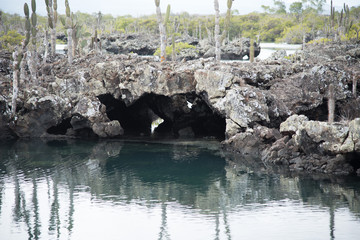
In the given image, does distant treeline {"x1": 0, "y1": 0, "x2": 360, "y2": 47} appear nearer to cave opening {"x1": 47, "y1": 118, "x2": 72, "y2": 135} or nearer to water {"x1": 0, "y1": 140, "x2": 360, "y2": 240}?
cave opening {"x1": 47, "y1": 118, "x2": 72, "y2": 135}

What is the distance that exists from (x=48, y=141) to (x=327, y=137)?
23265 mm

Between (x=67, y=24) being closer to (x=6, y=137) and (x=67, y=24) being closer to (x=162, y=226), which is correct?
(x=6, y=137)

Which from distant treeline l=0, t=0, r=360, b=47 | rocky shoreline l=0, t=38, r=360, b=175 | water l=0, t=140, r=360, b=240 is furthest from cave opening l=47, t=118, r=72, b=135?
→ distant treeline l=0, t=0, r=360, b=47

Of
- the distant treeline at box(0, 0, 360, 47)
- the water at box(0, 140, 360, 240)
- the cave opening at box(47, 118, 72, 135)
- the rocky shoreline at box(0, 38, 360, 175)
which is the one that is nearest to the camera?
→ the water at box(0, 140, 360, 240)

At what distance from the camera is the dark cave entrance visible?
41.5 meters

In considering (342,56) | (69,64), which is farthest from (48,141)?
(342,56)

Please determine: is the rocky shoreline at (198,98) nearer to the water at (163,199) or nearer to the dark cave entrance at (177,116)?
the dark cave entrance at (177,116)

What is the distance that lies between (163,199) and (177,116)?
1914cm

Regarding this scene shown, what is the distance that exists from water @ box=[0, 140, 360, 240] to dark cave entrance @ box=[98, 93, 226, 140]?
707cm

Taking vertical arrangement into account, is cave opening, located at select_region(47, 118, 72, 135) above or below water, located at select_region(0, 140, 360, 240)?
above

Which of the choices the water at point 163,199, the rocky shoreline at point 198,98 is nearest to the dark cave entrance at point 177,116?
the rocky shoreline at point 198,98

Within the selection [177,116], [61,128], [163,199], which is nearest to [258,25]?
[177,116]

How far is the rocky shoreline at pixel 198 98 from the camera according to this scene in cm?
3391

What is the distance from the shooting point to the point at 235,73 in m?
37.5
